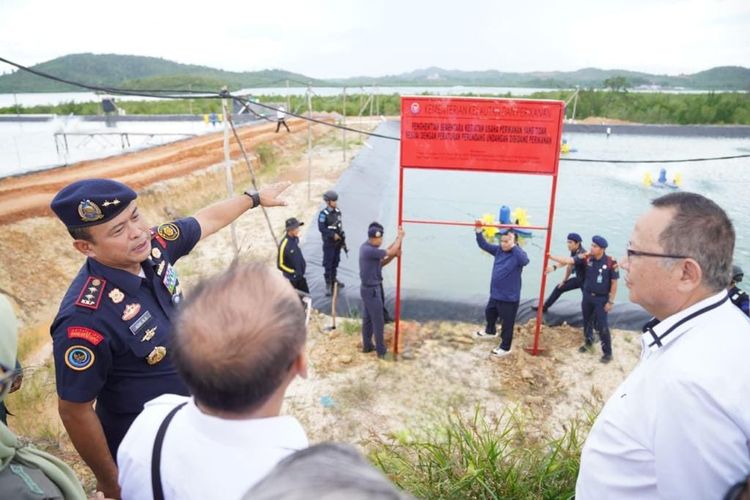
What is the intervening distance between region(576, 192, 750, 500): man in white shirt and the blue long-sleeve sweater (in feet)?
11.6

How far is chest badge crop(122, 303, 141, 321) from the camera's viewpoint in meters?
1.73

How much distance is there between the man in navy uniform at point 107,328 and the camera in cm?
163

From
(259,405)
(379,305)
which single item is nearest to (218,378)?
(259,405)

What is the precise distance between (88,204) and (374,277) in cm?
359

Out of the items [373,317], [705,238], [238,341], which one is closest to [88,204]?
[238,341]

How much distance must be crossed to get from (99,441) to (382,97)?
40905mm

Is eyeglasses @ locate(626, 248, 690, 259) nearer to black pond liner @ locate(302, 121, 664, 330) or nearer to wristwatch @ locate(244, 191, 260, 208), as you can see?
wristwatch @ locate(244, 191, 260, 208)

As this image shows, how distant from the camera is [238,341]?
34.6 inches

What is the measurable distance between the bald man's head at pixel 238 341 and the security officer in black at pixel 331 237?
19.0ft

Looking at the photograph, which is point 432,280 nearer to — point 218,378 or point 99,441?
point 99,441

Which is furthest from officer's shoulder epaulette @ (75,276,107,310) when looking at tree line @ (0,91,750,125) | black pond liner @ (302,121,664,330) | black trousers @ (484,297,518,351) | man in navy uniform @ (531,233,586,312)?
tree line @ (0,91,750,125)

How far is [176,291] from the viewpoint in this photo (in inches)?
82.0

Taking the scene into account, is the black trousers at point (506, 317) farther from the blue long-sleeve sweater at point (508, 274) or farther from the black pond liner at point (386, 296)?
the black pond liner at point (386, 296)

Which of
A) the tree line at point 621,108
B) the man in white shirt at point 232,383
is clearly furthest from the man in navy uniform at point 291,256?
the tree line at point 621,108
